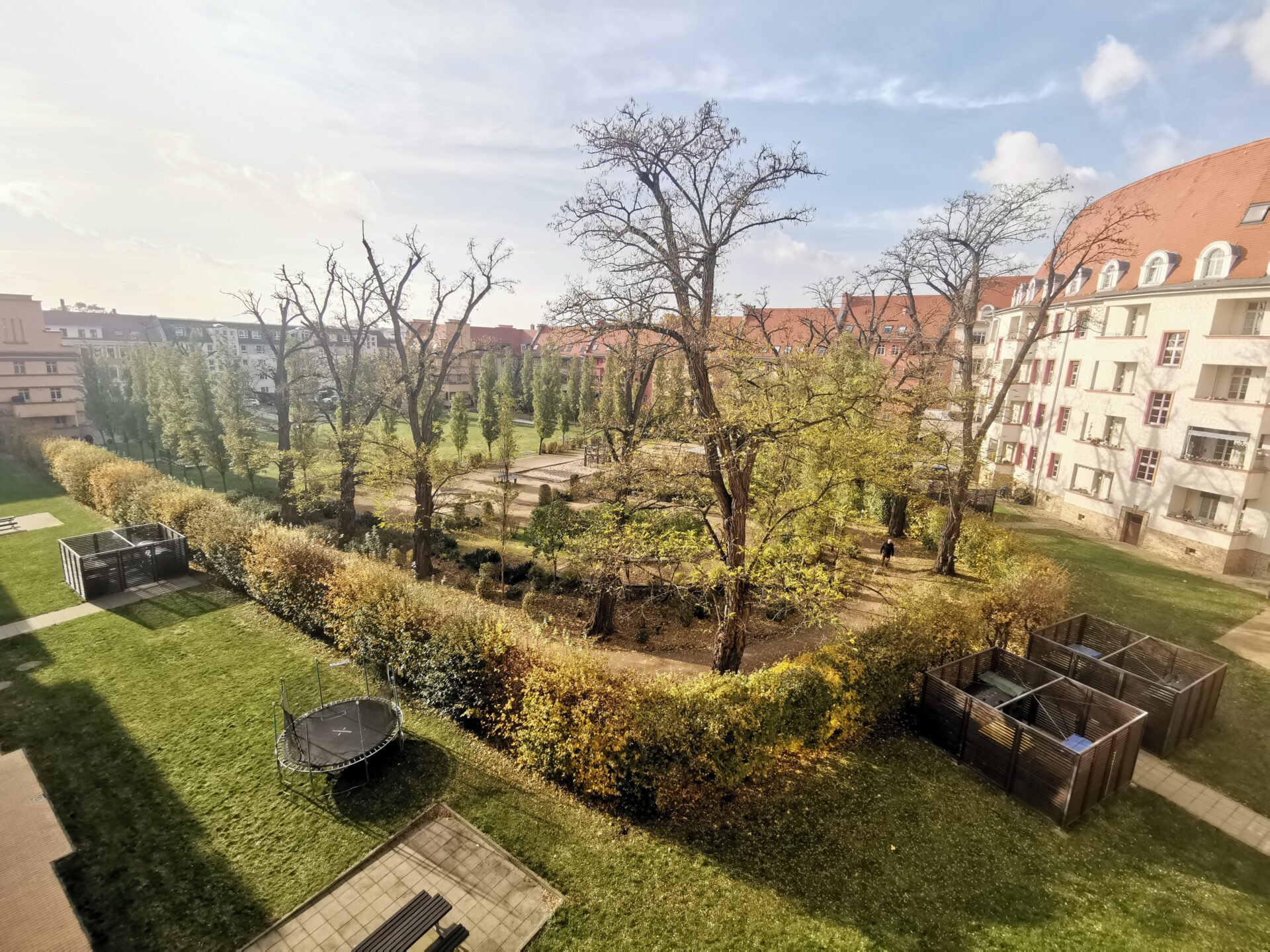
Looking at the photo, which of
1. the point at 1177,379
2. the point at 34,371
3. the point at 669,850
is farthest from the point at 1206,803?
the point at 34,371

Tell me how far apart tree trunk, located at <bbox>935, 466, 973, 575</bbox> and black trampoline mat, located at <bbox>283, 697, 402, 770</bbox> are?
19814 mm

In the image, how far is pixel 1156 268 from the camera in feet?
83.4

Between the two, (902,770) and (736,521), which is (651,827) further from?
(736,521)

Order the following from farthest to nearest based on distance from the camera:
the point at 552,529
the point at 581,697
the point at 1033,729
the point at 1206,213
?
the point at 1206,213 → the point at 552,529 → the point at 1033,729 → the point at 581,697

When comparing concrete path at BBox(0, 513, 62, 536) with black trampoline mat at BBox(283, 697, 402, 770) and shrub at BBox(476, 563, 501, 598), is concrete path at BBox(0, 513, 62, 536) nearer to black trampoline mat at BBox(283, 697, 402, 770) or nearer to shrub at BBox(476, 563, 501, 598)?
shrub at BBox(476, 563, 501, 598)

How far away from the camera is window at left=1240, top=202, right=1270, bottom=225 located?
22703 millimetres

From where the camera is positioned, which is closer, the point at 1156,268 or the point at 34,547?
the point at 34,547

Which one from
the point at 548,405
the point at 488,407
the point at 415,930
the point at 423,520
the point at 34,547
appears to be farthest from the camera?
the point at 488,407

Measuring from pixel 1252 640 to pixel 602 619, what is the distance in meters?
19.1

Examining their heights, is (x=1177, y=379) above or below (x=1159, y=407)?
above

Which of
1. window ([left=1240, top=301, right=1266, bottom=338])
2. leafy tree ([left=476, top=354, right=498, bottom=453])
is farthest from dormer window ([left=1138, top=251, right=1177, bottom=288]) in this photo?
leafy tree ([left=476, top=354, right=498, bottom=453])

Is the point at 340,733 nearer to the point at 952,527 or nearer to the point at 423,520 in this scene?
the point at 423,520

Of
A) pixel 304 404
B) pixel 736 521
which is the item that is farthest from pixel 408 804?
pixel 304 404

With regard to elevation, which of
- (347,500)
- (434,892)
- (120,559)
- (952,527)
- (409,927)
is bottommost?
(434,892)
